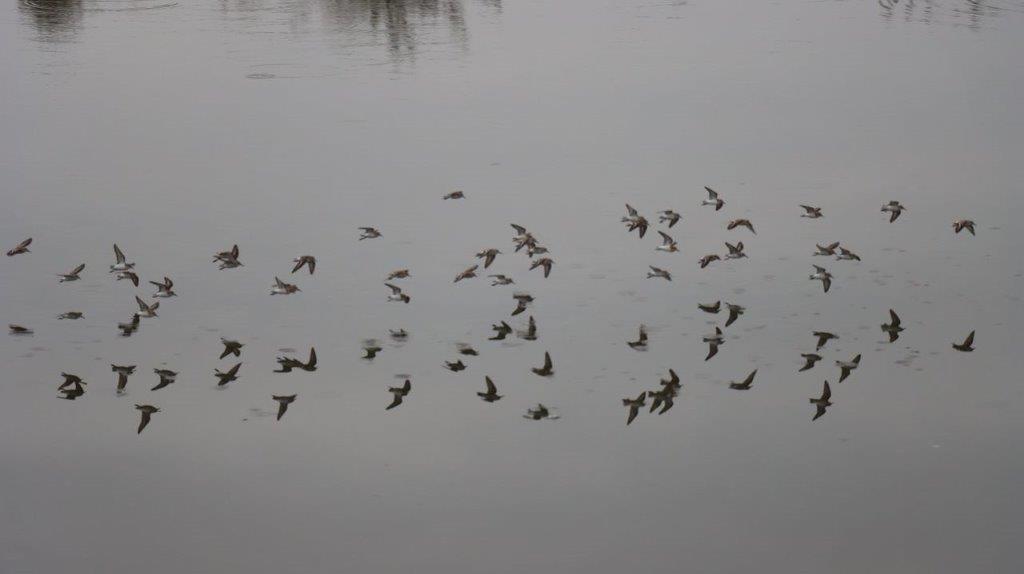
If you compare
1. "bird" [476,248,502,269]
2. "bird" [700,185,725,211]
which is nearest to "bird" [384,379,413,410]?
"bird" [476,248,502,269]

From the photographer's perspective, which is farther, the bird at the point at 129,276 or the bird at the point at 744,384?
the bird at the point at 129,276

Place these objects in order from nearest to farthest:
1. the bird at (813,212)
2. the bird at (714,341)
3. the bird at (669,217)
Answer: the bird at (714,341) → the bird at (669,217) → the bird at (813,212)

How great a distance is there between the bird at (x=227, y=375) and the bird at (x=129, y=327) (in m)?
2.80

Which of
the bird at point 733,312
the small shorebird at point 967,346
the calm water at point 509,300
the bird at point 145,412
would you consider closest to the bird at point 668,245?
the calm water at point 509,300

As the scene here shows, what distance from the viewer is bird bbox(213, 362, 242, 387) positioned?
25.7m

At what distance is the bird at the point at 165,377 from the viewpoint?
25603mm

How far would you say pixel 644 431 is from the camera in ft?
79.7

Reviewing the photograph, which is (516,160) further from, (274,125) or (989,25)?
(989,25)

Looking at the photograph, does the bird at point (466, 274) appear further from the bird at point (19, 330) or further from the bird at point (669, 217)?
the bird at point (19, 330)

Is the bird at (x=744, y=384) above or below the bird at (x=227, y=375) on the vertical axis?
below

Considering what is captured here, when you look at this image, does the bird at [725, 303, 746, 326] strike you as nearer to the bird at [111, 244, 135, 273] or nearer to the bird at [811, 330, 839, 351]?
the bird at [811, 330, 839, 351]

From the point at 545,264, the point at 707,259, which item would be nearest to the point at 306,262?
the point at 545,264

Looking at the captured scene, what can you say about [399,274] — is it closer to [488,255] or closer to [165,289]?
[488,255]

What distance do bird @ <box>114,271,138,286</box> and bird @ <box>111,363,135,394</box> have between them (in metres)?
3.92
